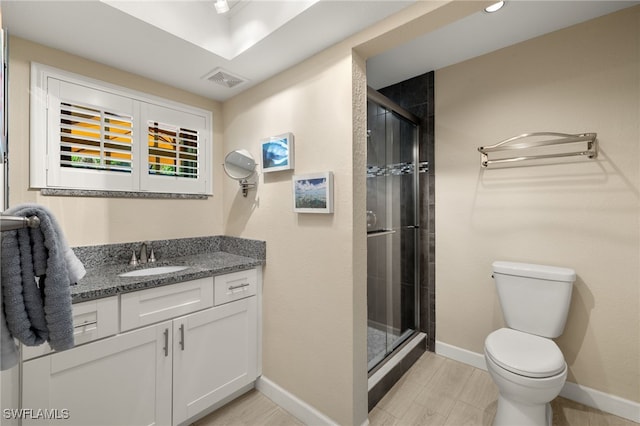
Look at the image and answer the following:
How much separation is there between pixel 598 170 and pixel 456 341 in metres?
1.56

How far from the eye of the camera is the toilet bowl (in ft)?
4.53

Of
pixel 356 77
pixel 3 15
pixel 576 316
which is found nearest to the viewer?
pixel 3 15

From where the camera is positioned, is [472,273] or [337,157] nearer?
[337,157]

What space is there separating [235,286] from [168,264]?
1.74ft

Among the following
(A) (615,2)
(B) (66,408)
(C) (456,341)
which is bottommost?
(C) (456,341)

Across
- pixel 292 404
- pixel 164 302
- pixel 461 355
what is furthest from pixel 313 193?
pixel 461 355

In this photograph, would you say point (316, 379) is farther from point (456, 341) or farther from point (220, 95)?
point (220, 95)

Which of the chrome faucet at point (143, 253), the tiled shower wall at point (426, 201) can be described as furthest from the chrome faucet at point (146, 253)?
the tiled shower wall at point (426, 201)

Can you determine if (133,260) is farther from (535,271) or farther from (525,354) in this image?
(535,271)

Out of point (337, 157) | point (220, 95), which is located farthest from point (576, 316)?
point (220, 95)

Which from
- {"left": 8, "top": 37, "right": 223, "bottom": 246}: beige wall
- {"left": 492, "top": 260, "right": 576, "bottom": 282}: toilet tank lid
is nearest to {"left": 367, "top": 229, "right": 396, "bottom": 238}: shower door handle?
{"left": 492, "top": 260, "right": 576, "bottom": 282}: toilet tank lid

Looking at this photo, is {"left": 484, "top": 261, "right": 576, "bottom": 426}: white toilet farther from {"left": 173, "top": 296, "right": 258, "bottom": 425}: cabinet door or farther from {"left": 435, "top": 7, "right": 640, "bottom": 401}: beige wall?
{"left": 173, "top": 296, "right": 258, "bottom": 425}: cabinet door

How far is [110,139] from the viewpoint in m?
Answer: 1.83

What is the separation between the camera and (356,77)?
5.09 feet
